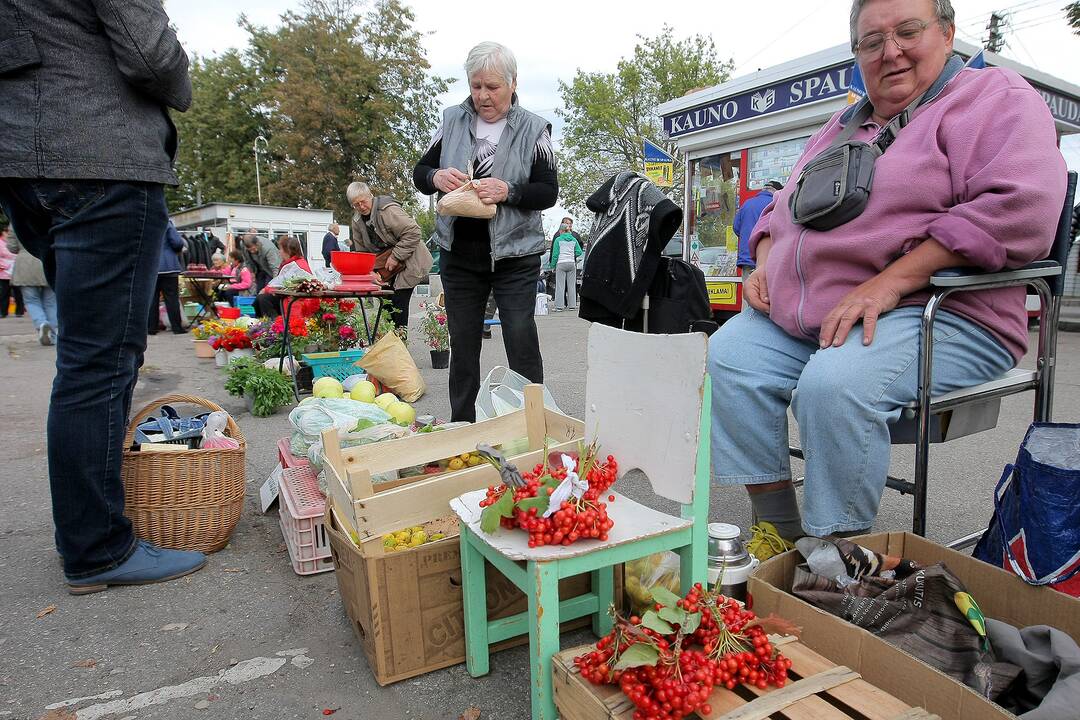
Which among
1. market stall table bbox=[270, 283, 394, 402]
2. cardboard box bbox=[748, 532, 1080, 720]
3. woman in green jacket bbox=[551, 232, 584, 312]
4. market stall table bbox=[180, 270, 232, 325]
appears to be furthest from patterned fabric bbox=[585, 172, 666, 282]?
woman in green jacket bbox=[551, 232, 584, 312]

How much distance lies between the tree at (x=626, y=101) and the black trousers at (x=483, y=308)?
31570 millimetres

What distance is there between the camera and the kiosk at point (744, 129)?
618 centimetres

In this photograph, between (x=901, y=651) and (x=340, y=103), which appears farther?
(x=340, y=103)

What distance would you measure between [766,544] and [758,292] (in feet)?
2.73

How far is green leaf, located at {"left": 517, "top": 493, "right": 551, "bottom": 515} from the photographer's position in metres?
1.50

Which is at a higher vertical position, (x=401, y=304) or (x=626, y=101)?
(x=626, y=101)

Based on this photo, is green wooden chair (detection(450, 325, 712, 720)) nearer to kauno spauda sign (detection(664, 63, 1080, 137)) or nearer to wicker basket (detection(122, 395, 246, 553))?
wicker basket (detection(122, 395, 246, 553))

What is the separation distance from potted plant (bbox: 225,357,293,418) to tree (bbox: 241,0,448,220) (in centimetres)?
2572

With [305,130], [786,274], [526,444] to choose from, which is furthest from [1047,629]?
[305,130]

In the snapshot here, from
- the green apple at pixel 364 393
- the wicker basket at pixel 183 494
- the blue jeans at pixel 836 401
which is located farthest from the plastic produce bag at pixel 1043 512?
the green apple at pixel 364 393

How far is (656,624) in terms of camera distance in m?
1.26

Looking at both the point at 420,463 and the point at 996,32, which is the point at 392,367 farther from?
the point at 996,32

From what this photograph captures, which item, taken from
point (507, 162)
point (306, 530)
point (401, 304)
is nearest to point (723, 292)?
point (401, 304)

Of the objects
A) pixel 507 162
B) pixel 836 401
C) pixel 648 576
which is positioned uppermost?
pixel 507 162
